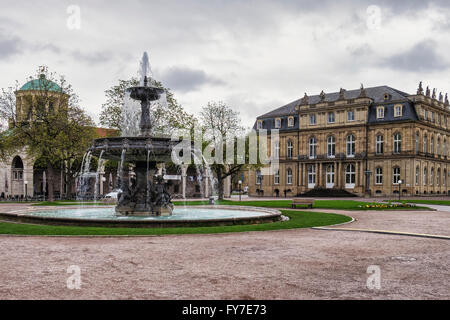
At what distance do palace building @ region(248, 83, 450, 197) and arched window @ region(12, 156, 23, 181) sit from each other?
37.9 metres

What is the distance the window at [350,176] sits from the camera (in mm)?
69500

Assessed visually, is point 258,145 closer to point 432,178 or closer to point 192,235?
point 432,178

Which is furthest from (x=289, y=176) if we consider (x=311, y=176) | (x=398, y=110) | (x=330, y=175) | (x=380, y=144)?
(x=398, y=110)

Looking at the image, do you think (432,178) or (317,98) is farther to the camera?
(317,98)

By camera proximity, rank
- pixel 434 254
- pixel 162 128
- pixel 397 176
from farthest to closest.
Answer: pixel 397 176, pixel 162 128, pixel 434 254

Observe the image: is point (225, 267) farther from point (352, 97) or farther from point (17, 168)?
point (352, 97)

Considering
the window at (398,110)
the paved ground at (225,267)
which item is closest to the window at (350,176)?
the window at (398,110)

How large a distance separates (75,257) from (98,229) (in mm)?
5597

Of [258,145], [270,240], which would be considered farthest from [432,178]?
[270,240]

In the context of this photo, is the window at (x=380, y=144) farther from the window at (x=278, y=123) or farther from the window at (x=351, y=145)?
the window at (x=278, y=123)

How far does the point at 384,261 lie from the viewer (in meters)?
10.3

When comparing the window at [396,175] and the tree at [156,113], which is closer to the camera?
the tree at [156,113]

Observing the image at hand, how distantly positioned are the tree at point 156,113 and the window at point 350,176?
110 ft

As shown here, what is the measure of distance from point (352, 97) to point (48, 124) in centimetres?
4836
